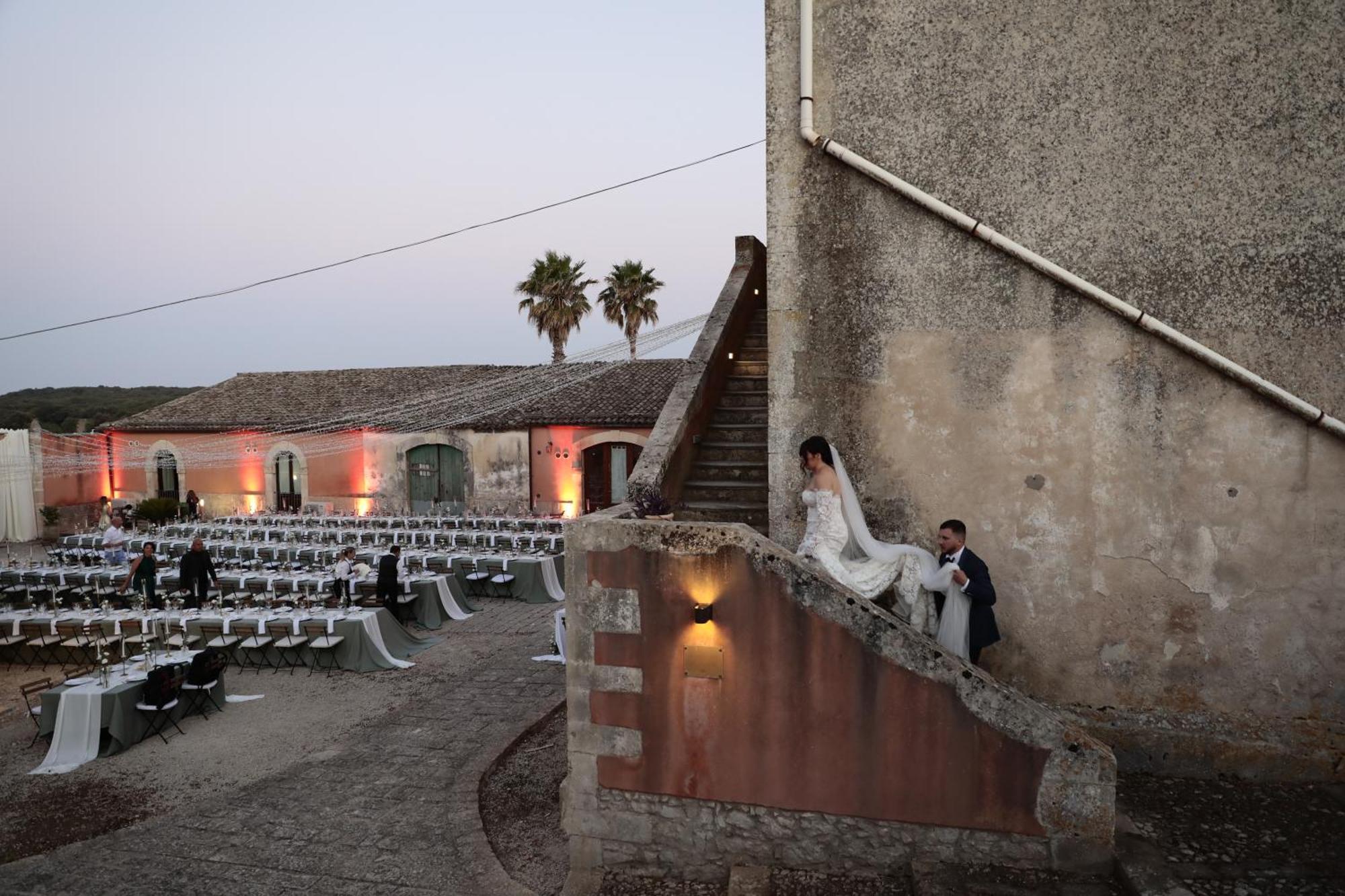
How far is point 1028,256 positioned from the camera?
612cm

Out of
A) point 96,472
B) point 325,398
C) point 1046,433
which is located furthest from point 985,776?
point 96,472

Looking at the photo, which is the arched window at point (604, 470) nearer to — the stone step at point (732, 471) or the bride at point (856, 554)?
the stone step at point (732, 471)

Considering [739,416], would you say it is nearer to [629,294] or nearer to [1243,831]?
[1243,831]

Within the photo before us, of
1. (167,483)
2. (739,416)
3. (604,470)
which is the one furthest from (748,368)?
(167,483)

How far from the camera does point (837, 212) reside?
6539 mm

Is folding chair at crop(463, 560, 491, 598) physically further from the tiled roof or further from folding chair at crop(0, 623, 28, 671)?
the tiled roof

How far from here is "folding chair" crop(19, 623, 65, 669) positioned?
11.1 meters

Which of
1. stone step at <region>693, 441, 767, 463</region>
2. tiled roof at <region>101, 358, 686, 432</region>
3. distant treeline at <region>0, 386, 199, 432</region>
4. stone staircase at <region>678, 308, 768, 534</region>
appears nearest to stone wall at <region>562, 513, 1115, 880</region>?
stone staircase at <region>678, 308, 768, 534</region>

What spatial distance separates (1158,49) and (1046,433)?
9.94ft

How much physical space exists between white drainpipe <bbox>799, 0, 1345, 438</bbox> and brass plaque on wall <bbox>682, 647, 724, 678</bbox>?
3853 millimetres

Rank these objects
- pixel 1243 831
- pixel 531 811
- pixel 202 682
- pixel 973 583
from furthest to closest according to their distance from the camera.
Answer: pixel 202 682, pixel 531 811, pixel 973 583, pixel 1243 831

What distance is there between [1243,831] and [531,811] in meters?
5.38

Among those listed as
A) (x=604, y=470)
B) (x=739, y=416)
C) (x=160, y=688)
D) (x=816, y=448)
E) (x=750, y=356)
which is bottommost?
(x=160, y=688)

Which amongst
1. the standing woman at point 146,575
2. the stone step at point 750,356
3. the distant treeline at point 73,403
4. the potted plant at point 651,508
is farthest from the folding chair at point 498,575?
the distant treeline at point 73,403
